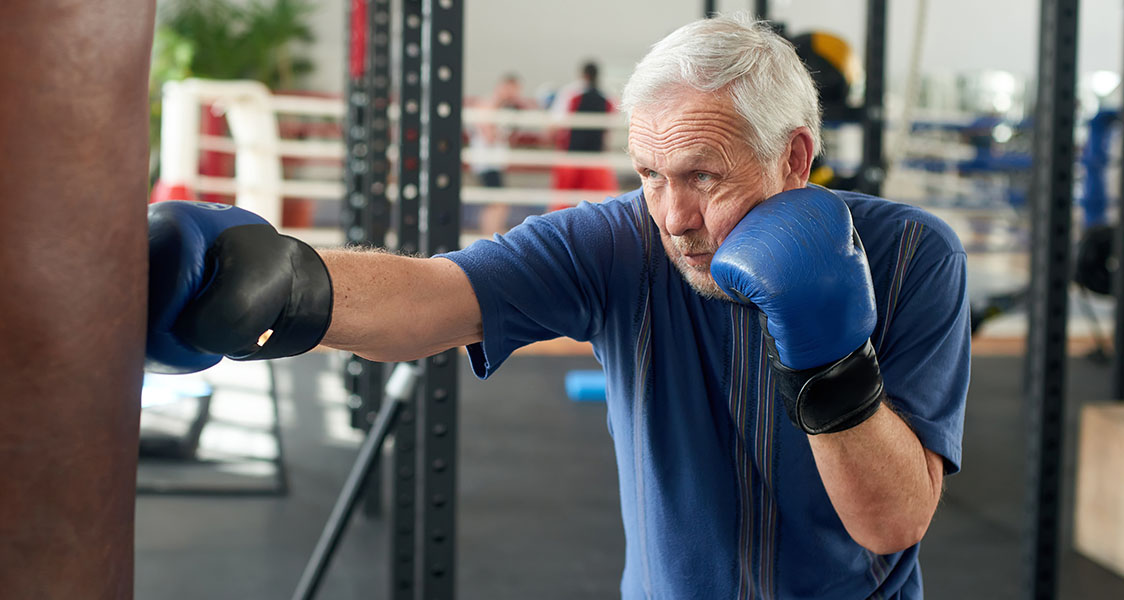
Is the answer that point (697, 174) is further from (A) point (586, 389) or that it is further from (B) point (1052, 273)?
(A) point (586, 389)

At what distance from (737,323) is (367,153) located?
216cm

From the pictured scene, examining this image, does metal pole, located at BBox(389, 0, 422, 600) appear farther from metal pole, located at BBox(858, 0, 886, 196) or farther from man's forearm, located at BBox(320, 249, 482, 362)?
metal pole, located at BBox(858, 0, 886, 196)

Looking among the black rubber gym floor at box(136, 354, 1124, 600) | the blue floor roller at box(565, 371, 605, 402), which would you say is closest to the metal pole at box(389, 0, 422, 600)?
the black rubber gym floor at box(136, 354, 1124, 600)

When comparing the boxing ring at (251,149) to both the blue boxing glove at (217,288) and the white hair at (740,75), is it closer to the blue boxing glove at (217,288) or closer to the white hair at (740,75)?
the white hair at (740,75)

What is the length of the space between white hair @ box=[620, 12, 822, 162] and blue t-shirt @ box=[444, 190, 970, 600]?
0.65 ft

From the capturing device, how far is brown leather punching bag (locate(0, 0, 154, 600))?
0.59 m

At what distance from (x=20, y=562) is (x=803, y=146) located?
1003mm

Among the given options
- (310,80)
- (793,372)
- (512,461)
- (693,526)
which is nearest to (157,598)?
(512,461)

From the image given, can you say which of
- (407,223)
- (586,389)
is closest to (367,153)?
(407,223)

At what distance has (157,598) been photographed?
2.54 meters

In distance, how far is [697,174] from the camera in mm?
1207

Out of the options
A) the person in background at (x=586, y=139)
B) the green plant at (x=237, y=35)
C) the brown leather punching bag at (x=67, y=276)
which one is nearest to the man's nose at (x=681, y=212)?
the brown leather punching bag at (x=67, y=276)

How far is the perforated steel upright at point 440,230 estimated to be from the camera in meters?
1.54

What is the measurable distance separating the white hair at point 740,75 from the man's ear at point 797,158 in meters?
0.01
